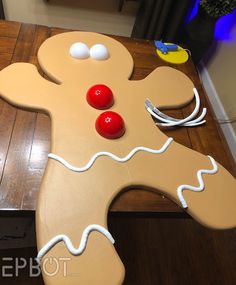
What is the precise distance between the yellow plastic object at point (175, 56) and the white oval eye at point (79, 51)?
0.97ft

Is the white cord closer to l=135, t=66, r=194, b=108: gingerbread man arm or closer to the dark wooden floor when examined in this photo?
l=135, t=66, r=194, b=108: gingerbread man arm

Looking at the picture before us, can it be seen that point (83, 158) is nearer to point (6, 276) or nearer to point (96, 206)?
point (96, 206)

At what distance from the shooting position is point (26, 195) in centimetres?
59

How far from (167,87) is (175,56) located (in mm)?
214

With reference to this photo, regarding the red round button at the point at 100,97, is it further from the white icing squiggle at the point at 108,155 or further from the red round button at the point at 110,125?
the white icing squiggle at the point at 108,155

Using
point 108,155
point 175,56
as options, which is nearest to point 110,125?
point 108,155

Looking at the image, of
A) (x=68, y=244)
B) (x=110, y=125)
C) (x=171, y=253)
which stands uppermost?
(x=110, y=125)

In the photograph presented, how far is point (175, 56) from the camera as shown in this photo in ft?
3.27

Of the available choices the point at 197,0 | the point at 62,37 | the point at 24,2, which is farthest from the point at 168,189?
the point at 24,2

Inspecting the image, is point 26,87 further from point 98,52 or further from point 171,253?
point 171,253

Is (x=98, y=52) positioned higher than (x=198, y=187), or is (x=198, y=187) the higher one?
(x=98, y=52)

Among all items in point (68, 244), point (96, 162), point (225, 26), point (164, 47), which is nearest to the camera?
point (68, 244)

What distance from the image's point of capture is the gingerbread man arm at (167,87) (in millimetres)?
817

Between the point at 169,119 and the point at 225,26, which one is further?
the point at 225,26
